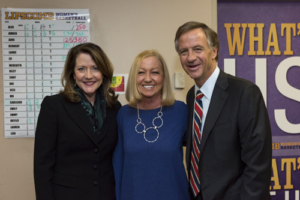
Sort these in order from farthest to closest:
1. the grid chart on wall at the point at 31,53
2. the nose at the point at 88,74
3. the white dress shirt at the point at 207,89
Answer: the grid chart on wall at the point at 31,53 → the nose at the point at 88,74 → the white dress shirt at the point at 207,89

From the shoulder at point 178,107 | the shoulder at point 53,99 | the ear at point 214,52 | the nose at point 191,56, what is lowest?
the shoulder at point 178,107

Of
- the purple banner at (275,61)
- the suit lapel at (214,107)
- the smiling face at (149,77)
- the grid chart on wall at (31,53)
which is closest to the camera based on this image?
the suit lapel at (214,107)

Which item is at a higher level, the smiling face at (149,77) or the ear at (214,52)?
the ear at (214,52)

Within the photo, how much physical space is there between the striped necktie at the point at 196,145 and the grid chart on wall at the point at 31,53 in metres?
1.25

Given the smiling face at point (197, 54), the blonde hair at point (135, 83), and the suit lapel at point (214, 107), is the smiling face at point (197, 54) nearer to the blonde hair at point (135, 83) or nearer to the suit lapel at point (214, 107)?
the suit lapel at point (214, 107)

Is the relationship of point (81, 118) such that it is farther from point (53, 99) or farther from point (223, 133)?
point (223, 133)

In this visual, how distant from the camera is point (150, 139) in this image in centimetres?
168

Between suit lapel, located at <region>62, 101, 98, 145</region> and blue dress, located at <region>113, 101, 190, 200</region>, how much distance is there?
0.22 m

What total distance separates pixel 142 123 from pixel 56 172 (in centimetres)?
58

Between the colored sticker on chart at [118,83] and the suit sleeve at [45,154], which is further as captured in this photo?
the colored sticker on chart at [118,83]

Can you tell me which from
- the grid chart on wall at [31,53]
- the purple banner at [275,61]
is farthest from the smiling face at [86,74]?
the purple banner at [275,61]

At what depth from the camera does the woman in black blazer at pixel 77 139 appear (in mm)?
1530

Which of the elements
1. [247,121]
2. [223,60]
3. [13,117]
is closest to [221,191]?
[247,121]

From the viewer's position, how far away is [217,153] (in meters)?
1.41
